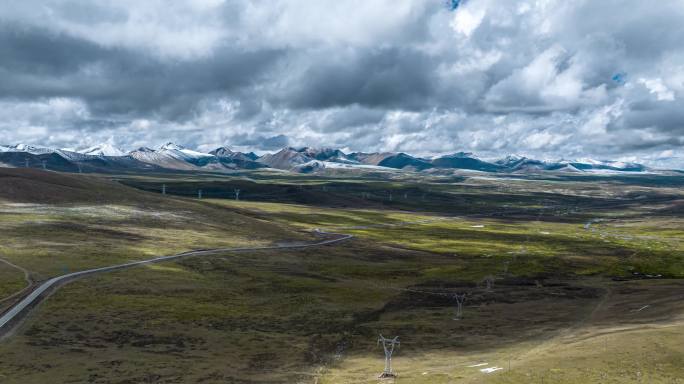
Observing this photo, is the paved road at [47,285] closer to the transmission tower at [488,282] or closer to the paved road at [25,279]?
the paved road at [25,279]

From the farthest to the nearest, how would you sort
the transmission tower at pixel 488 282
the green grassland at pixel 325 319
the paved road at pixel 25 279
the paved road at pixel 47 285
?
1. the transmission tower at pixel 488 282
2. the paved road at pixel 25 279
3. the paved road at pixel 47 285
4. the green grassland at pixel 325 319

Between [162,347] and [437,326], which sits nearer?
[162,347]

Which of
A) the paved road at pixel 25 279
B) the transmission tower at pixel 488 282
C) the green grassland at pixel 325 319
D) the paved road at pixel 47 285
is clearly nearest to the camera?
the green grassland at pixel 325 319

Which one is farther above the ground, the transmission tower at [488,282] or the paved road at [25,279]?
the paved road at [25,279]

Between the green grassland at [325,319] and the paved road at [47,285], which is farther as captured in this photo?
the paved road at [47,285]

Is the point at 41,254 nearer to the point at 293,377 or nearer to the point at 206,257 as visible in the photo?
the point at 206,257

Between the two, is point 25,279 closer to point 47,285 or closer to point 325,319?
point 47,285

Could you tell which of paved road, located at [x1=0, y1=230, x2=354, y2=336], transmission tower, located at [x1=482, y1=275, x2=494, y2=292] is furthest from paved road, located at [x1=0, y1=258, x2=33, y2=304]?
transmission tower, located at [x1=482, y1=275, x2=494, y2=292]

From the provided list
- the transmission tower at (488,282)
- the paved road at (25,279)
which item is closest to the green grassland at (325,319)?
the transmission tower at (488,282)

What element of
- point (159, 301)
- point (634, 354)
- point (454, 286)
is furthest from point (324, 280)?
point (634, 354)

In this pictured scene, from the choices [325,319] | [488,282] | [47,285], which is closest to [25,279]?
[47,285]

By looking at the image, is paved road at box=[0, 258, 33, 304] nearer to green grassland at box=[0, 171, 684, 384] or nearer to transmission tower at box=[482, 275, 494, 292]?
green grassland at box=[0, 171, 684, 384]
